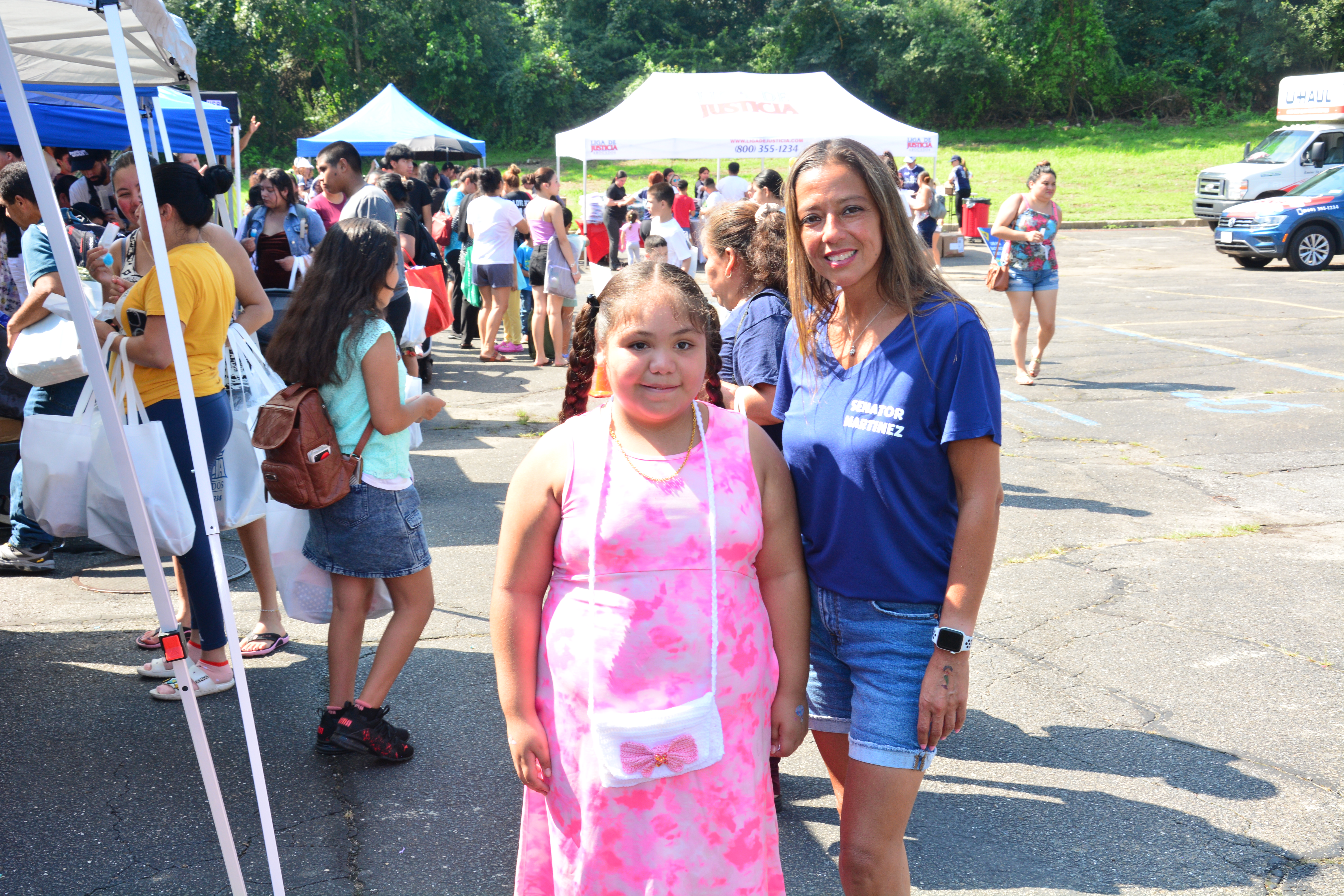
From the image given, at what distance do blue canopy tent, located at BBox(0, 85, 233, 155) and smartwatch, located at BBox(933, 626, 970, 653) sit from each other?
8.28 meters

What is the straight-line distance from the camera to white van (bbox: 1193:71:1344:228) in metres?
22.4

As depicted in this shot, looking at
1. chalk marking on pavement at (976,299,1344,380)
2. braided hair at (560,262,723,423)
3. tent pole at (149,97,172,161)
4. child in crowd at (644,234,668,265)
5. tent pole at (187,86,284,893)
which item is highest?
tent pole at (149,97,172,161)

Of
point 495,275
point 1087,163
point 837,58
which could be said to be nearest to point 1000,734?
point 495,275

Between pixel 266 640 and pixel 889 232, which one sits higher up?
pixel 889 232

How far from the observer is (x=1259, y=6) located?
4091 centimetres

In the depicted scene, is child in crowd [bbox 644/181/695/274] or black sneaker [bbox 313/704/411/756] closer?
black sneaker [bbox 313/704/411/756]

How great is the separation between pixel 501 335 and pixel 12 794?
11095 millimetres

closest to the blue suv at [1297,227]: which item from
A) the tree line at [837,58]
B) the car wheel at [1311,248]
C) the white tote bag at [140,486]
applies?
the car wheel at [1311,248]

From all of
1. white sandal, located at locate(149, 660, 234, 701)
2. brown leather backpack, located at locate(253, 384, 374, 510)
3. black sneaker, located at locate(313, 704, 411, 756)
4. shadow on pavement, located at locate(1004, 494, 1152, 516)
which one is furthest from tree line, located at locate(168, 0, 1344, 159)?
black sneaker, located at locate(313, 704, 411, 756)

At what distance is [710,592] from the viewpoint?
2018 mm

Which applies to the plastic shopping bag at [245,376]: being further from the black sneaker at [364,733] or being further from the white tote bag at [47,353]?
the black sneaker at [364,733]

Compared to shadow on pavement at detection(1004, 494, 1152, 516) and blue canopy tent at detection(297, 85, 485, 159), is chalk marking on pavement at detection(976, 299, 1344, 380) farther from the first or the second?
blue canopy tent at detection(297, 85, 485, 159)

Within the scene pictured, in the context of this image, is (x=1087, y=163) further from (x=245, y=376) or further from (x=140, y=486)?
(x=140, y=486)

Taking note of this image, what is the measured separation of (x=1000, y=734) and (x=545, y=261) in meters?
8.16
